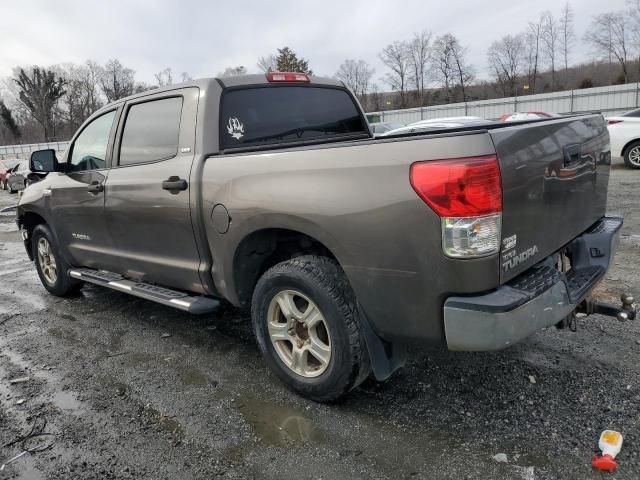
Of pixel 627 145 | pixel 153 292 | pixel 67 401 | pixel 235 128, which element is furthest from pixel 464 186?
pixel 627 145

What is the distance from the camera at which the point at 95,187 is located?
14.1ft

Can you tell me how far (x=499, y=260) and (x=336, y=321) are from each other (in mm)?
924

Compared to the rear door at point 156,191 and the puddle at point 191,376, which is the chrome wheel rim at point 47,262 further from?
the puddle at point 191,376

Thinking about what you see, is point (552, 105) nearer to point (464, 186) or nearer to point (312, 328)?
point (312, 328)

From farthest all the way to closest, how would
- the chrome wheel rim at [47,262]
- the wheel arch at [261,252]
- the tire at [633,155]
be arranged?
the tire at [633,155], the chrome wheel rim at [47,262], the wheel arch at [261,252]

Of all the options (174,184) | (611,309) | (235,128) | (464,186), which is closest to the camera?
(464,186)

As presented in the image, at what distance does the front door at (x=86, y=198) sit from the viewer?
4.38 meters

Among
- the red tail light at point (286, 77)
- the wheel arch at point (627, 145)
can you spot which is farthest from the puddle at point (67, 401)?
the wheel arch at point (627, 145)

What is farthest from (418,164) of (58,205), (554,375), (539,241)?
(58,205)

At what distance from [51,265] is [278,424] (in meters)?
3.94

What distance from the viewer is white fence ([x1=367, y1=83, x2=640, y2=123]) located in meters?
31.9

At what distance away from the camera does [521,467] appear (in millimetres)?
2381

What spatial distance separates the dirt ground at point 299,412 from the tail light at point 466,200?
1072 mm

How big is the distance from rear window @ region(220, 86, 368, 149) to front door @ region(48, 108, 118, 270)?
4.42 feet
